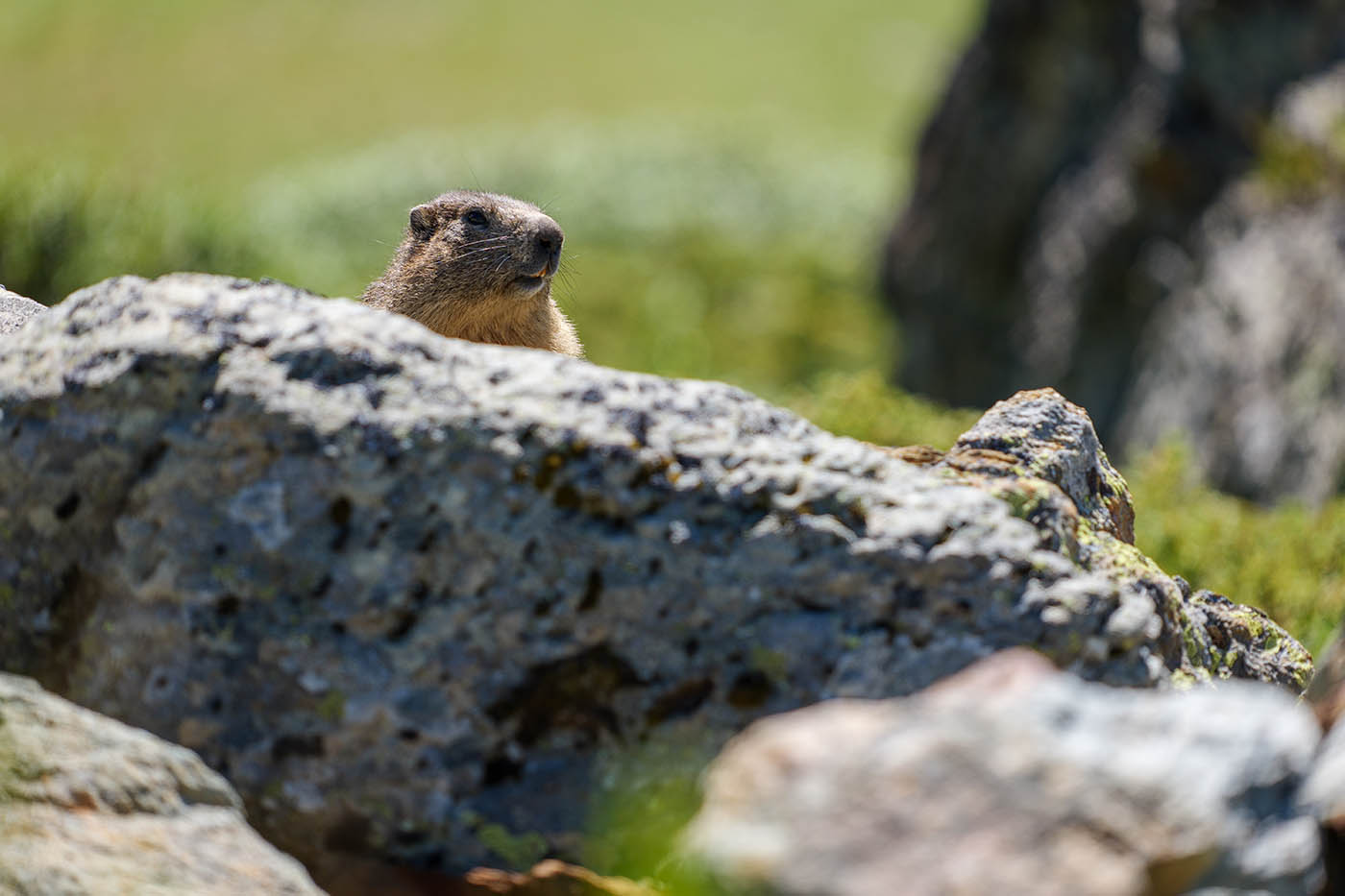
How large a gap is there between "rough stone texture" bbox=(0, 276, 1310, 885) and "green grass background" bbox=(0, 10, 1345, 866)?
3.91 m

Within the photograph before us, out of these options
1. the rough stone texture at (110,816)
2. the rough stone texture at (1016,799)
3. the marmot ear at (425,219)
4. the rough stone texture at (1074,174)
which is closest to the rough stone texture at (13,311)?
the rough stone texture at (110,816)

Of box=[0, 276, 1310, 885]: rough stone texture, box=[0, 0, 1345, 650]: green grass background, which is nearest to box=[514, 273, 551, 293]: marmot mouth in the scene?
box=[0, 0, 1345, 650]: green grass background

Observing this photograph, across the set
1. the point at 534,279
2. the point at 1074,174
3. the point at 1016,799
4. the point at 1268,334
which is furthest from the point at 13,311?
the point at 1074,174

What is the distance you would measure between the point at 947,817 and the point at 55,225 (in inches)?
465

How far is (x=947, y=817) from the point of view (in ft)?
7.70

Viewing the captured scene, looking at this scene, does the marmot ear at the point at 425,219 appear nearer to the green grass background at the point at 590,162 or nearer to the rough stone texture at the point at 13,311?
the green grass background at the point at 590,162

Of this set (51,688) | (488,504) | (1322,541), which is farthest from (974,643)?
(1322,541)

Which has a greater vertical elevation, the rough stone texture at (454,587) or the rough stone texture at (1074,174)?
the rough stone texture at (1074,174)

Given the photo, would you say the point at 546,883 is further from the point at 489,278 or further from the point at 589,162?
the point at 589,162

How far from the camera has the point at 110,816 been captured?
3131 millimetres

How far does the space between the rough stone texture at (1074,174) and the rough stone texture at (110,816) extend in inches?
576

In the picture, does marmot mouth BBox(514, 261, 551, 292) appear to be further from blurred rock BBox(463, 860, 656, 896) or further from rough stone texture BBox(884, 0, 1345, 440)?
rough stone texture BBox(884, 0, 1345, 440)

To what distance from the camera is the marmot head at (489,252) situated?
712cm

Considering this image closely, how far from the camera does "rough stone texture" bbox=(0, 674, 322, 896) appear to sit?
118 inches
